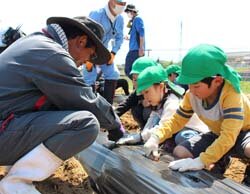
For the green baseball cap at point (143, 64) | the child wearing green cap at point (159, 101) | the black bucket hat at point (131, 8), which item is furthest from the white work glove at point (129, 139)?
the black bucket hat at point (131, 8)

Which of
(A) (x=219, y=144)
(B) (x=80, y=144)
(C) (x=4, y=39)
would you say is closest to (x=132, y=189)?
(B) (x=80, y=144)

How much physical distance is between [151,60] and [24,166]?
5.68ft

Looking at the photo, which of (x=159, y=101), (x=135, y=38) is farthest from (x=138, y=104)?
(x=135, y=38)

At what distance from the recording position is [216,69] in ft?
6.57

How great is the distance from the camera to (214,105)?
2.17 meters

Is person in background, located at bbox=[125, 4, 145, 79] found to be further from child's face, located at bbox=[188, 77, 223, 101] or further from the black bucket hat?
child's face, located at bbox=[188, 77, 223, 101]

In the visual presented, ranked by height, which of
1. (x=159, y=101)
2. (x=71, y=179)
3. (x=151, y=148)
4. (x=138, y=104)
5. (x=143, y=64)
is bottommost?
(x=71, y=179)

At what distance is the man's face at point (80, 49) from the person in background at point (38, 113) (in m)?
0.17

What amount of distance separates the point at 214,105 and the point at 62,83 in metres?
0.84

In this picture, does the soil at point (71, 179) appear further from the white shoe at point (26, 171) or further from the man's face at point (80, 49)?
the man's face at point (80, 49)

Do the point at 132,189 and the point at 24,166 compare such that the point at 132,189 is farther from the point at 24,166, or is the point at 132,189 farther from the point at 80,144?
the point at 24,166

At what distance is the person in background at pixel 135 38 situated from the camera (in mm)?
5246

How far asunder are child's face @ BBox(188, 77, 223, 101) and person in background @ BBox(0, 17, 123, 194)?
553 mm

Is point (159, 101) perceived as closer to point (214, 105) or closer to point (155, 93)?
point (155, 93)
